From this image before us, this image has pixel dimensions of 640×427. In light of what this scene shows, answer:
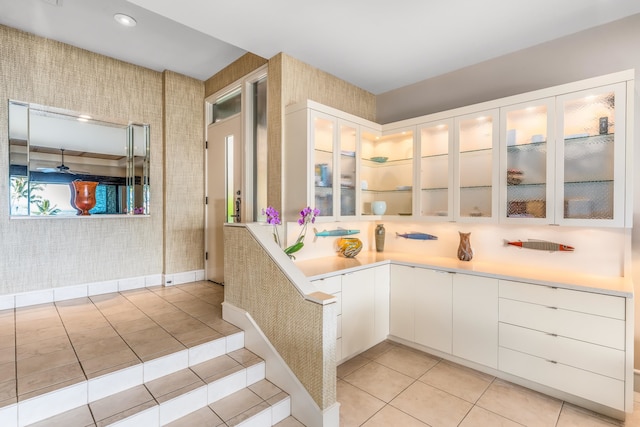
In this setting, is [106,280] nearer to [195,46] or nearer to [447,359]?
[195,46]

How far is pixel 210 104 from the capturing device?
4.06 m

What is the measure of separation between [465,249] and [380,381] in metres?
1.50

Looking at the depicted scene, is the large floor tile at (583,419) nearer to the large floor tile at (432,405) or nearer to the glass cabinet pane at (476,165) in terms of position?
the large floor tile at (432,405)

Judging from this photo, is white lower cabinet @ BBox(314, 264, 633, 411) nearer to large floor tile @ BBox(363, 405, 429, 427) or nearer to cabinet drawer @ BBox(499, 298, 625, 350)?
cabinet drawer @ BBox(499, 298, 625, 350)

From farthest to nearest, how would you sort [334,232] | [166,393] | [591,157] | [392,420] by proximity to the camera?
1. [334,232]
2. [591,157]
3. [392,420]
4. [166,393]

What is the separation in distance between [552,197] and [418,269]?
4.03 ft

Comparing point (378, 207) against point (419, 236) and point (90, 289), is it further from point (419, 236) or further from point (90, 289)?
point (90, 289)

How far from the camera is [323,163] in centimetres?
288

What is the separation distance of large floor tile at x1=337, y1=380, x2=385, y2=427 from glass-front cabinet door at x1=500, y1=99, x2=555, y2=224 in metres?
1.89

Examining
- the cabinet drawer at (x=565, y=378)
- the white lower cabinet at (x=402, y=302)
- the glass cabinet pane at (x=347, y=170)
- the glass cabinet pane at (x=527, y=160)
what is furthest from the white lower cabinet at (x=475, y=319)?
the glass cabinet pane at (x=347, y=170)

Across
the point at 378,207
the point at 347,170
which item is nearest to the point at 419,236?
the point at 378,207

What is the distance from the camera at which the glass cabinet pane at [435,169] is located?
9.77 feet

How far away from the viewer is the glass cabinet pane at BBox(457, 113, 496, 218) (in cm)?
270

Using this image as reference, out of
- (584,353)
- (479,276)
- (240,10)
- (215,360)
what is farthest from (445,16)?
(215,360)
